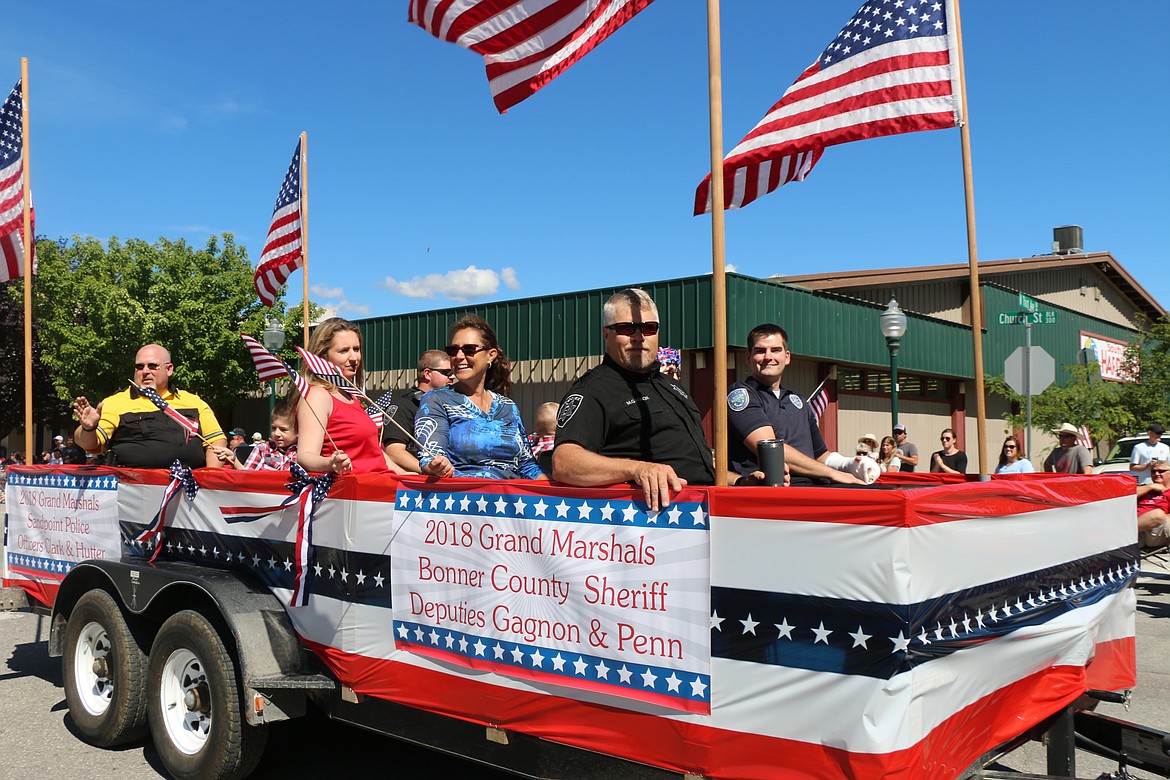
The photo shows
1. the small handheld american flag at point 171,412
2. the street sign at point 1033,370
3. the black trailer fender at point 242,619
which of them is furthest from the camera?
the street sign at point 1033,370

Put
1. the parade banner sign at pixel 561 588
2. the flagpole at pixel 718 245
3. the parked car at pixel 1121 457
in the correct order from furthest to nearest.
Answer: the parked car at pixel 1121 457 < the flagpole at pixel 718 245 < the parade banner sign at pixel 561 588

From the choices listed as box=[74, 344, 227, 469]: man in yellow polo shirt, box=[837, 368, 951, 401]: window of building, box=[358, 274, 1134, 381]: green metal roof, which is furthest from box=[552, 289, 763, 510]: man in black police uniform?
box=[837, 368, 951, 401]: window of building

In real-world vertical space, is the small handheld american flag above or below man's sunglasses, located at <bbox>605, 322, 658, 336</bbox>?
below

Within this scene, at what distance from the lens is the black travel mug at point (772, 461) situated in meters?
3.30

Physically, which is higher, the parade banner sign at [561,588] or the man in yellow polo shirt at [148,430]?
the man in yellow polo shirt at [148,430]

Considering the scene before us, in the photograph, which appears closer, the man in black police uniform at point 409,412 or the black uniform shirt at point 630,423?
the black uniform shirt at point 630,423

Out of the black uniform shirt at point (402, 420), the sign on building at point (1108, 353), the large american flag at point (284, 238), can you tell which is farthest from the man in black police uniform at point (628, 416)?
the sign on building at point (1108, 353)

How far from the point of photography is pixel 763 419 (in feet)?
14.7

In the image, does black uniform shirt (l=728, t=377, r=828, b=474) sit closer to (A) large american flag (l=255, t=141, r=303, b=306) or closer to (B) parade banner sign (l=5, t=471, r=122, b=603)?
(B) parade banner sign (l=5, t=471, r=122, b=603)

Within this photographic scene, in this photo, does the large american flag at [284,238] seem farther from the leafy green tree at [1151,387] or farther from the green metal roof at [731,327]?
the leafy green tree at [1151,387]

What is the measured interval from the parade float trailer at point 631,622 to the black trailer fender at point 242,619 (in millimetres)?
13

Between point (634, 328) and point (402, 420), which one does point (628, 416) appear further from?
point (402, 420)

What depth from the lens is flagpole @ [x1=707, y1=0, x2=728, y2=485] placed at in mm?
3191

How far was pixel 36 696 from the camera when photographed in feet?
19.5
